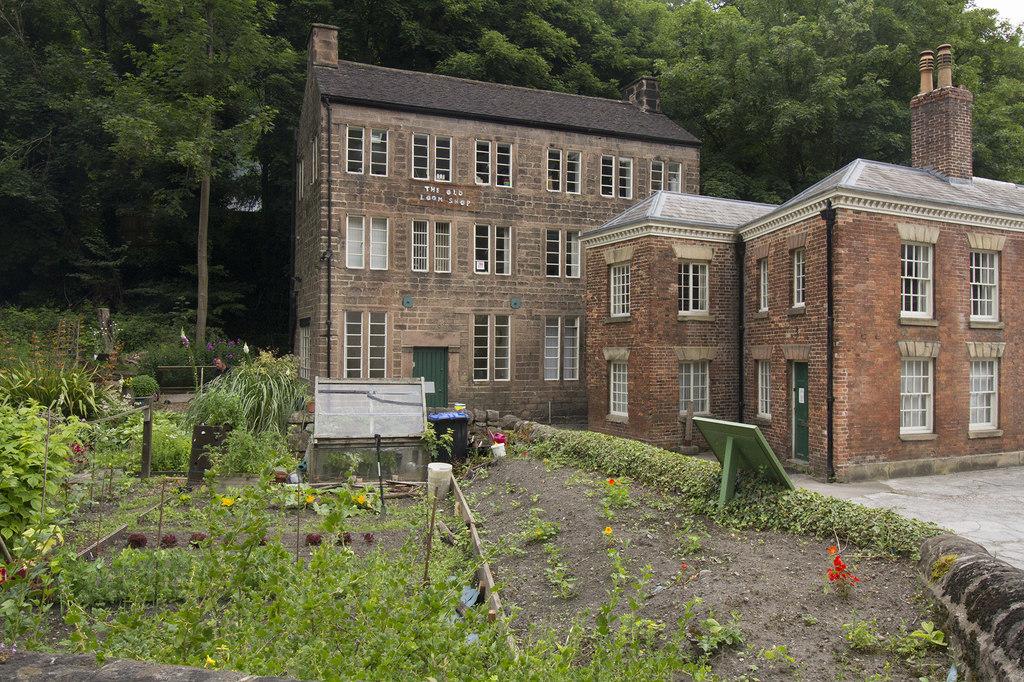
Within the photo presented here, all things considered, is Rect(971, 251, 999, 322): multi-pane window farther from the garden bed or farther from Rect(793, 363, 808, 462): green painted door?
the garden bed

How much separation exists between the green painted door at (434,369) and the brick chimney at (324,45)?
1025cm

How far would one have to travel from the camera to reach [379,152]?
2209cm

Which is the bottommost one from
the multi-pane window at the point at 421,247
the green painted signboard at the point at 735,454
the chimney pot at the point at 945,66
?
the green painted signboard at the point at 735,454

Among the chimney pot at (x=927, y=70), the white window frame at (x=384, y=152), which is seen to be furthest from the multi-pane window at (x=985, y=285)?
the white window frame at (x=384, y=152)

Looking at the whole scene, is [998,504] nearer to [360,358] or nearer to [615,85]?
[360,358]

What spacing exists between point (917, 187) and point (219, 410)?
15.9 meters

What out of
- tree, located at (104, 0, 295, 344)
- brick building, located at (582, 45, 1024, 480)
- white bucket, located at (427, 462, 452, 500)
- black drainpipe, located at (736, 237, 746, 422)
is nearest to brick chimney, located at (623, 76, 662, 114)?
brick building, located at (582, 45, 1024, 480)

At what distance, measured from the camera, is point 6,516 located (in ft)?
19.0

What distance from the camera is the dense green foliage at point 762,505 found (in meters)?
7.40

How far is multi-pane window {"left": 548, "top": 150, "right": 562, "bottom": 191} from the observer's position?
957 inches

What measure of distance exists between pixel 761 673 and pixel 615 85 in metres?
32.6

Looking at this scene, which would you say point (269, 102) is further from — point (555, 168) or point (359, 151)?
point (555, 168)

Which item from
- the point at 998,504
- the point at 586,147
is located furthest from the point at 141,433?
the point at 586,147

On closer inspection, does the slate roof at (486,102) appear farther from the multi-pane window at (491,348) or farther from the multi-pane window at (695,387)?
the multi-pane window at (695,387)
